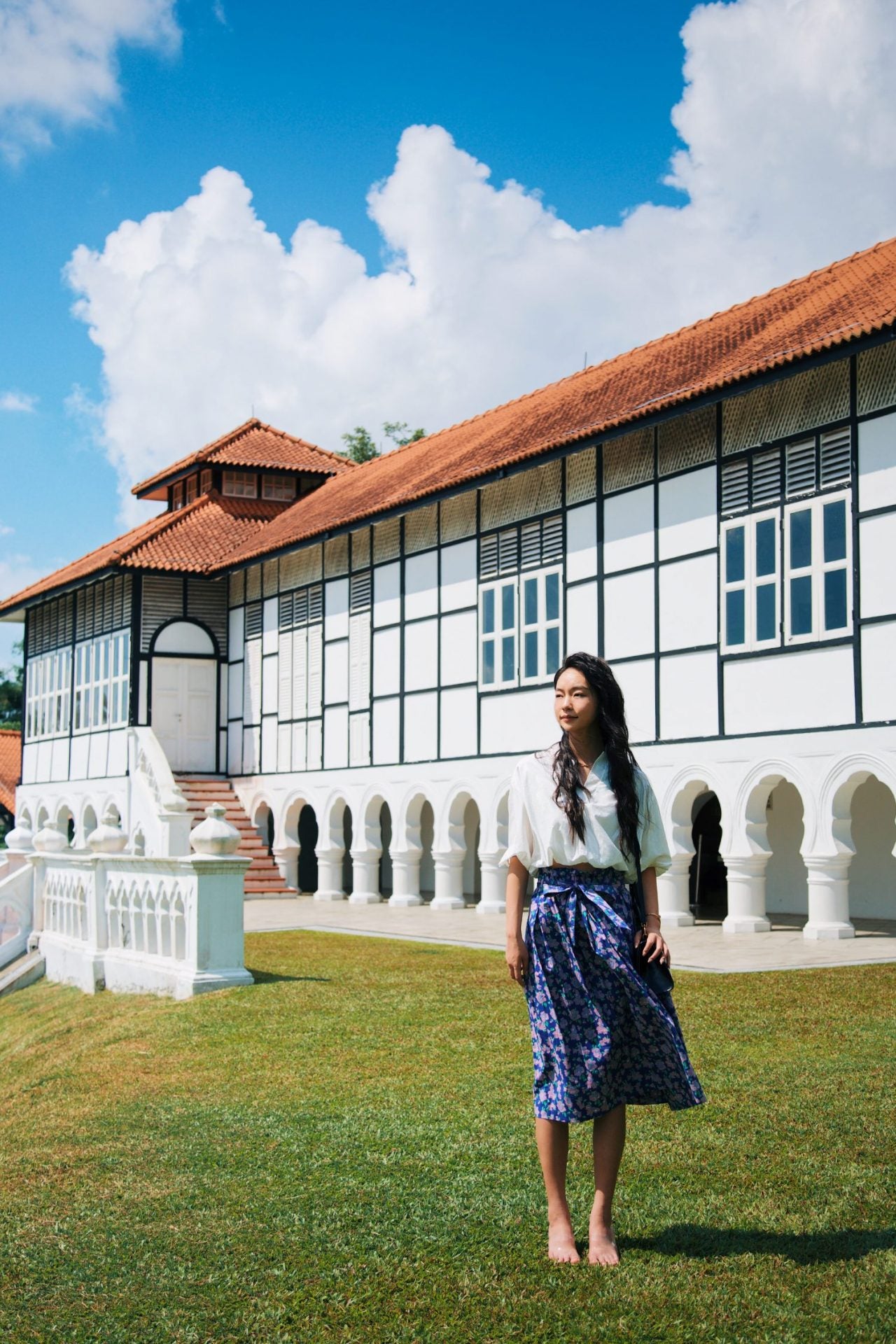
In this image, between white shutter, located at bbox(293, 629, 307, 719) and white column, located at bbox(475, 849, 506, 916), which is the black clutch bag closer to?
white column, located at bbox(475, 849, 506, 916)

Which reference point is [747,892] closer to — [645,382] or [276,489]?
[645,382]

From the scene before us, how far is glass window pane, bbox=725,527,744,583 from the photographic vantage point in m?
16.3

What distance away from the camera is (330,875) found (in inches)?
972

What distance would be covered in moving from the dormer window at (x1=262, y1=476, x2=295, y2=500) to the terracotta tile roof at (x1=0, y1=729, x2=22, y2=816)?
13.3 m

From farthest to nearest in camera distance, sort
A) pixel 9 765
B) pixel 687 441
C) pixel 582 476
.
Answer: pixel 9 765
pixel 582 476
pixel 687 441

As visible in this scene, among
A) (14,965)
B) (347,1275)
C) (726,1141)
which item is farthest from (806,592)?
(347,1275)

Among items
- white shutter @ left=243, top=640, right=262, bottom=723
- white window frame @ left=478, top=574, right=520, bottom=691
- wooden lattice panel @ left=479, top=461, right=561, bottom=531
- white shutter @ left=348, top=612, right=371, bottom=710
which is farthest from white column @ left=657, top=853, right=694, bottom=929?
white shutter @ left=243, top=640, right=262, bottom=723

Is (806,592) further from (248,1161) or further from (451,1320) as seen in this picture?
(451,1320)

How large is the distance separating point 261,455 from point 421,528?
10125 mm

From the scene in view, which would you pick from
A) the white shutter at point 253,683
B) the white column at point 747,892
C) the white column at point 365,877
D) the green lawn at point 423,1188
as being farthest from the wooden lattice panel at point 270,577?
the green lawn at point 423,1188

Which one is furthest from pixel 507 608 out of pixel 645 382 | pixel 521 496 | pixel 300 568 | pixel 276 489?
pixel 276 489

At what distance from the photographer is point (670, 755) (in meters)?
17.0

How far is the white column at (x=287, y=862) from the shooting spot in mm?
25656

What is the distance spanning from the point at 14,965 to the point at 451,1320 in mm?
12267
